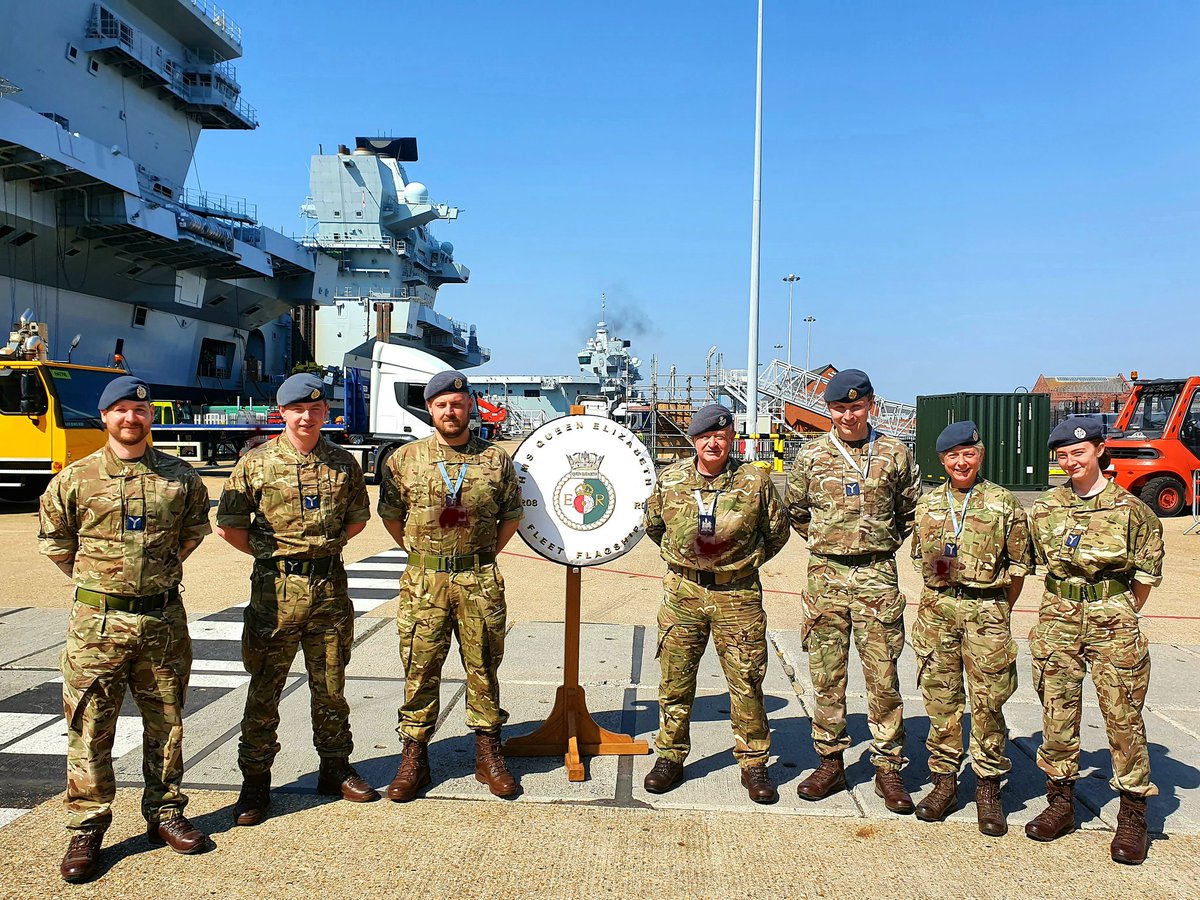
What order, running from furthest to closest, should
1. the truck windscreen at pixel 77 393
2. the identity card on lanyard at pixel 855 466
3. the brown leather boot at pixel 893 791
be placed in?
the truck windscreen at pixel 77 393
the identity card on lanyard at pixel 855 466
the brown leather boot at pixel 893 791

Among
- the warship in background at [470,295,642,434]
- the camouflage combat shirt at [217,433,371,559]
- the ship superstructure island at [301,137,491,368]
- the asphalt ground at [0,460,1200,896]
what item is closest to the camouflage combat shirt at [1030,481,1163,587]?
the asphalt ground at [0,460,1200,896]

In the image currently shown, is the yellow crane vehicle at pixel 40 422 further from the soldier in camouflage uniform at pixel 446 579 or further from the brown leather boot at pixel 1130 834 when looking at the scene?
the brown leather boot at pixel 1130 834

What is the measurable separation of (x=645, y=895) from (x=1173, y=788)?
2.87m

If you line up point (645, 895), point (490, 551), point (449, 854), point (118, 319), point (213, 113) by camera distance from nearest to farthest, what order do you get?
point (645, 895), point (449, 854), point (490, 551), point (118, 319), point (213, 113)

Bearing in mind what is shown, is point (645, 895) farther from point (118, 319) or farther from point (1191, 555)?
point (118, 319)

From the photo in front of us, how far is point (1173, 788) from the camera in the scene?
13.4 ft

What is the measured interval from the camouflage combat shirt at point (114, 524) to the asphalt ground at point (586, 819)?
3.76ft

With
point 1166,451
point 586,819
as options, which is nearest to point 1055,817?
point 586,819

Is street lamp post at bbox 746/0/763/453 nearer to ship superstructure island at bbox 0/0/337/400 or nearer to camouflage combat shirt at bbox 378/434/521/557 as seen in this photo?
camouflage combat shirt at bbox 378/434/521/557

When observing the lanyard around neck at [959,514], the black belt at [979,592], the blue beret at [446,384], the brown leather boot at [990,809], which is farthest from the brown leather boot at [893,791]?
the blue beret at [446,384]

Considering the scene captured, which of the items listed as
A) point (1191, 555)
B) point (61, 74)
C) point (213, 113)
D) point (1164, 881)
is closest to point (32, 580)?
point (1164, 881)

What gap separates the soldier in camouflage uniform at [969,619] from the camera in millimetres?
Answer: 3709

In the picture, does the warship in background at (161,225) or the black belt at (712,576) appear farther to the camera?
the warship in background at (161,225)

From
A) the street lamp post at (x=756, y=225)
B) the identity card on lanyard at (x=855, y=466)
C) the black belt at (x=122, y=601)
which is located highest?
the street lamp post at (x=756, y=225)
